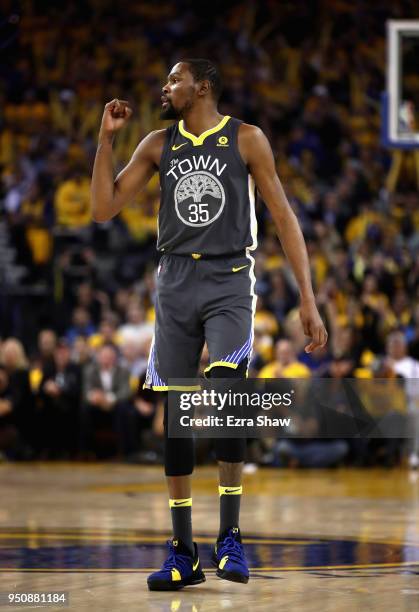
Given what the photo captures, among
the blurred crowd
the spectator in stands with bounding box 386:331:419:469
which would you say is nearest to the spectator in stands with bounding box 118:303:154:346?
the blurred crowd

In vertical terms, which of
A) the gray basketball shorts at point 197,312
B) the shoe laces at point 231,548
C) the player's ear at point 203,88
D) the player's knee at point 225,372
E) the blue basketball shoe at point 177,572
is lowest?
the blue basketball shoe at point 177,572

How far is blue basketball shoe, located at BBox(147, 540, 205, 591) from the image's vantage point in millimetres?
4762

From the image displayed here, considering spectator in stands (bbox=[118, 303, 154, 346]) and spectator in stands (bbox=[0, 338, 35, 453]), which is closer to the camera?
spectator in stands (bbox=[0, 338, 35, 453])

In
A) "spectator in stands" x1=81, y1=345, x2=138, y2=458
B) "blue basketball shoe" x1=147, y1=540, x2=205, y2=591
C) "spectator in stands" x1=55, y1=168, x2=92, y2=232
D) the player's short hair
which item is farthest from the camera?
"spectator in stands" x1=55, y1=168, x2=92, y2=232

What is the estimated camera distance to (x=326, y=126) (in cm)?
2025

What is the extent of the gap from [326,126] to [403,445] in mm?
8705

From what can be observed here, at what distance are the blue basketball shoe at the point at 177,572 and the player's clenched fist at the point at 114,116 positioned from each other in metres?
1.67

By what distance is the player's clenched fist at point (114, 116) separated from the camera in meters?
4.90

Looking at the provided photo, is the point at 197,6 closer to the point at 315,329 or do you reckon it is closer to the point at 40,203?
the point at 40,203

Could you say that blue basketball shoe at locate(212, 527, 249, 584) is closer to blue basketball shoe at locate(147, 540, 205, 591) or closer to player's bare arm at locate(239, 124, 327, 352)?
blue basketball shoe at locate(147, 540, 205, 591)

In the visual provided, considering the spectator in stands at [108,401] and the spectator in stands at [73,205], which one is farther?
the spectator in stands at [73,205]

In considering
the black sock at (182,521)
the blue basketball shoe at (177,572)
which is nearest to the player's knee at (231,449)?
the black sock at (182,521)

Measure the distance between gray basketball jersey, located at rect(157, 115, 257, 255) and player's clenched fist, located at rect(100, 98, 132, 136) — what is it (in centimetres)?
25

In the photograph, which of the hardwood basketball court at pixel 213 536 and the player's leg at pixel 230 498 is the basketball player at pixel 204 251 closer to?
the player's leg at pixel 230 498
